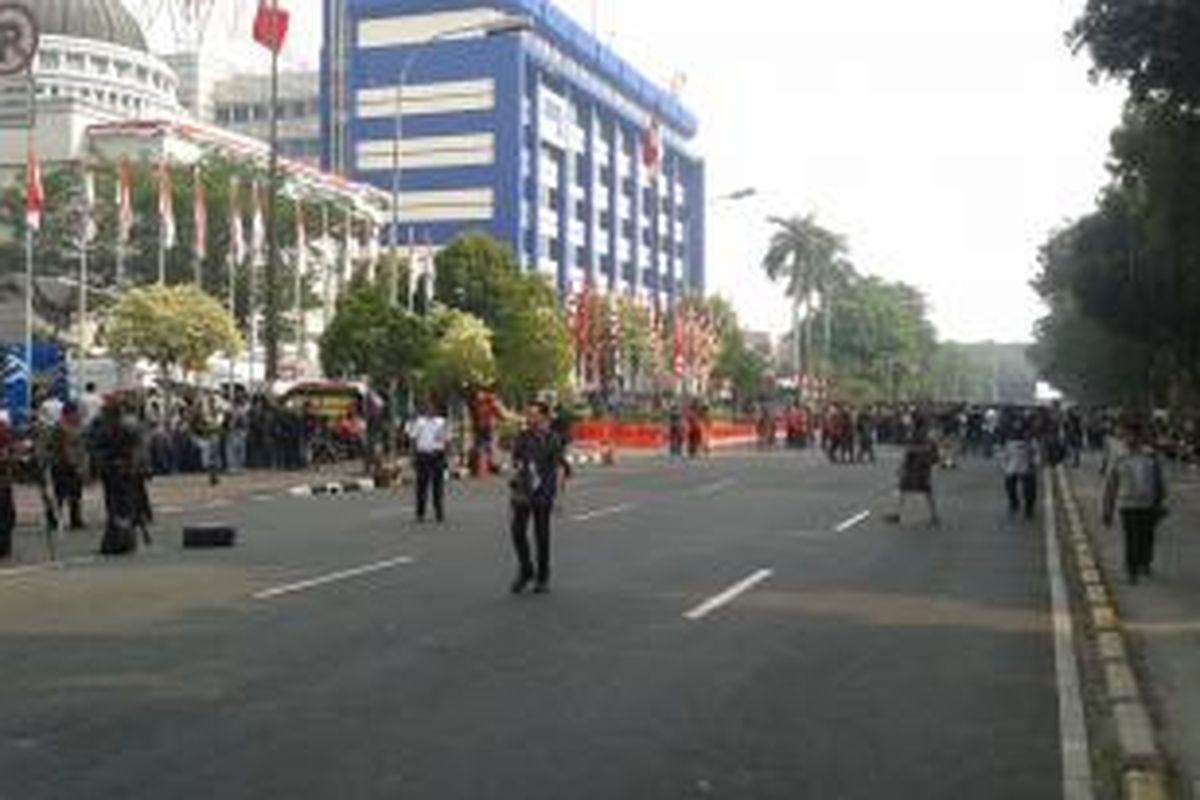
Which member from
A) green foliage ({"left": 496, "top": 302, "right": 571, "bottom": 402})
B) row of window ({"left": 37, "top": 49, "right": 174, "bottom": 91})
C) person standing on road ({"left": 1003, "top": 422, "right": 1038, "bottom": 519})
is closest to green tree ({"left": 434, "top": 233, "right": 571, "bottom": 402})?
green foliage ({"left": 496, "top": 302, "right": 571, "bottom": 402})

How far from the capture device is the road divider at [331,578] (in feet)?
55.6

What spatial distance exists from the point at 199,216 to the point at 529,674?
54.5 m

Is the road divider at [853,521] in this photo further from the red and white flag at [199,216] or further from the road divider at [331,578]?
the red and white flag at [199,216]

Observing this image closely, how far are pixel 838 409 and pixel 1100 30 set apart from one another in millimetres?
37015

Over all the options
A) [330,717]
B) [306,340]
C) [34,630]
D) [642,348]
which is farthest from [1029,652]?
[642,348]

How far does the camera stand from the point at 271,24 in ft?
139

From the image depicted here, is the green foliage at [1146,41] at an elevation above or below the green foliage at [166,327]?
above

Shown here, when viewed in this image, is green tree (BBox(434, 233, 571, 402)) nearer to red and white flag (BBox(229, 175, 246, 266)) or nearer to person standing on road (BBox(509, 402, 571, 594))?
red and white flag (BBox(229, 175, 246, 266))

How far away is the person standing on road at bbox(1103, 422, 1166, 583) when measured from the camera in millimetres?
19406

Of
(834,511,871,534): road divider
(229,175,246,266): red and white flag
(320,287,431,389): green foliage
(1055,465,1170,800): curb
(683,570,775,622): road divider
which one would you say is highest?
(229,175,246,266): red and white flag

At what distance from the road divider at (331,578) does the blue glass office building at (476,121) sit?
104908 millimetres

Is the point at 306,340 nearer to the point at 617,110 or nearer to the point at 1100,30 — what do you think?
the point at 617,110

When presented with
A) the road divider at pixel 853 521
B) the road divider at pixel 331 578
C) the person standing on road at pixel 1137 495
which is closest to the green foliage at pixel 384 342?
the road divider at pixel 853 521

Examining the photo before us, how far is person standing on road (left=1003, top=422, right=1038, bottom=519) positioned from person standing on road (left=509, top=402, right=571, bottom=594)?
47.2 ft
